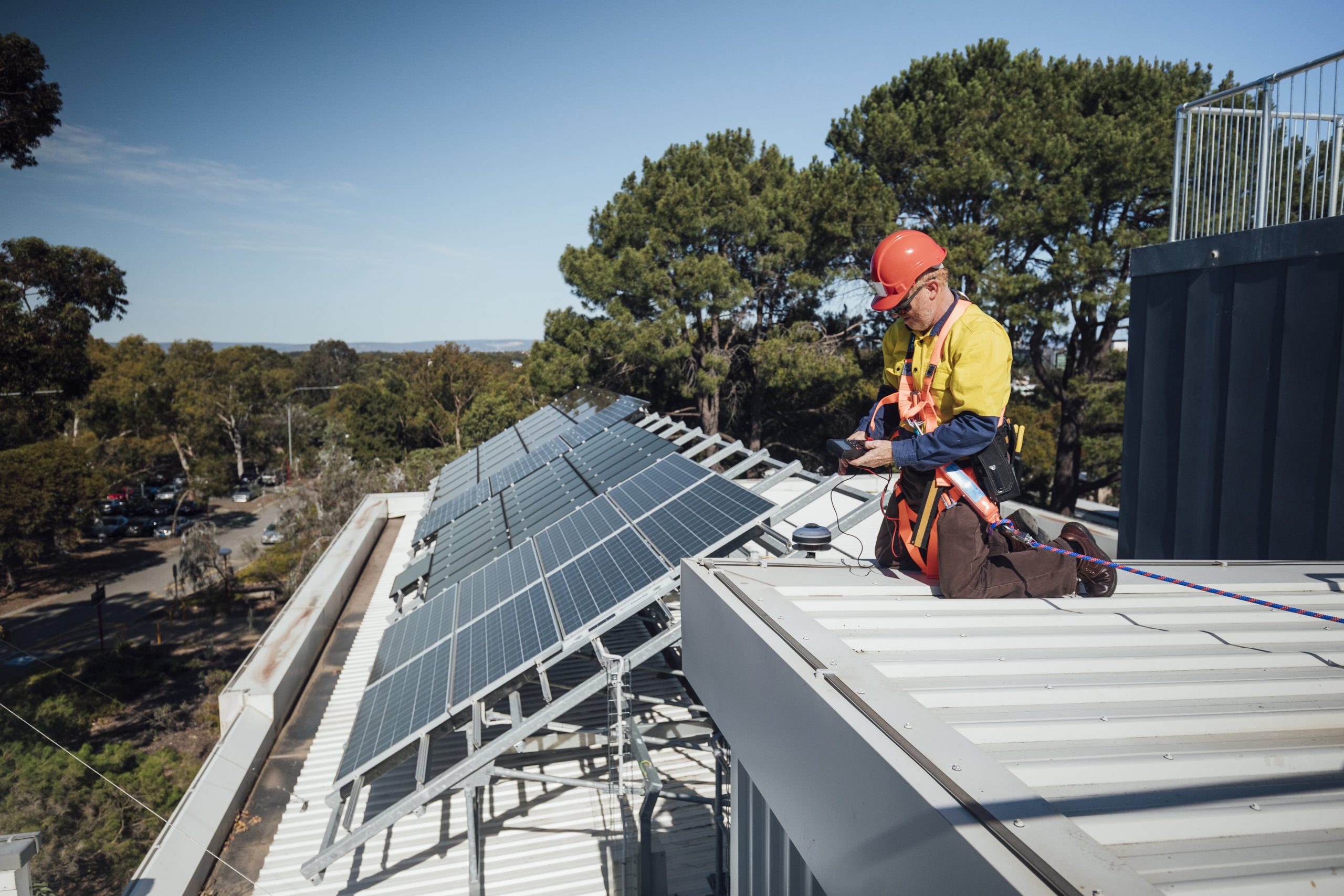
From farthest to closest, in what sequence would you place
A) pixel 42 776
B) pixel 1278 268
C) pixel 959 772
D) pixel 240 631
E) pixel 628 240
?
pixel 240 631 → pixel 628 240 → pixel 42 776 → pixel 1278 268 → pixel 959 772

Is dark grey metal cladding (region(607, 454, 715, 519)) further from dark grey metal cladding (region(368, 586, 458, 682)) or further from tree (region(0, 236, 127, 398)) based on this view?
tree (region(0, 236, 127, 398))

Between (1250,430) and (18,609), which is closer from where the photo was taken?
(1250,430)

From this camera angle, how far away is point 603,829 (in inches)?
231

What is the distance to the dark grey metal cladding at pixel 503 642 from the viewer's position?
5.23 metres

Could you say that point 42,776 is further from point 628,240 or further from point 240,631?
point 628,240

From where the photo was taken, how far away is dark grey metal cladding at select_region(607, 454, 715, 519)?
23.1 ft

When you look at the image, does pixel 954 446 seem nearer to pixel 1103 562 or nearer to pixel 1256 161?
pixel 1103 562

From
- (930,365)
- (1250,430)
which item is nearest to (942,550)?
(930,365)

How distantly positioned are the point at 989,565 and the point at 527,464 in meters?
10.5

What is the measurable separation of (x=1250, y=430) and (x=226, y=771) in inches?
336

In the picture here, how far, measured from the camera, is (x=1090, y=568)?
11.7 ft

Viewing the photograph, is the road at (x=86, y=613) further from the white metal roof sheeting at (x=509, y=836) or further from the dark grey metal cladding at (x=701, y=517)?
the dark grey metal cladding at (x=701, y=517)

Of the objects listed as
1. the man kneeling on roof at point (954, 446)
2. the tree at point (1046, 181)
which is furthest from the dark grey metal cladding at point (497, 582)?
the tree at point (1046, 181)

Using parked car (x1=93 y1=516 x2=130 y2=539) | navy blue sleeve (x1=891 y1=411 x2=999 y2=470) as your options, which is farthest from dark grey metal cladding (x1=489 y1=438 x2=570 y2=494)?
parked car (x1=93 y1=516 x2=130 y2=539)
